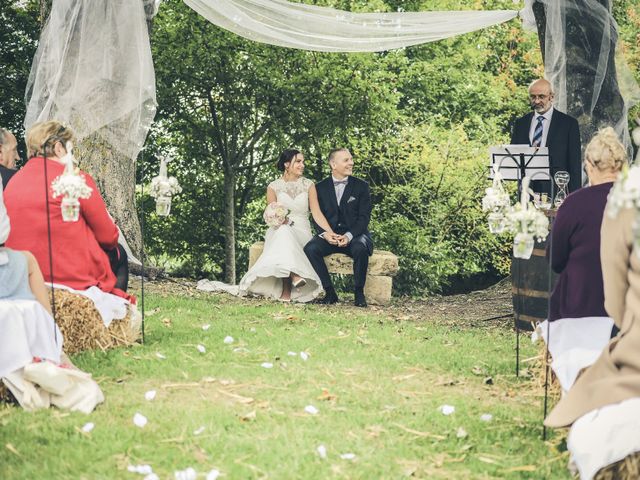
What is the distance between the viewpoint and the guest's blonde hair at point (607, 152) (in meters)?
4.00

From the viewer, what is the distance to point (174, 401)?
4.48 metres

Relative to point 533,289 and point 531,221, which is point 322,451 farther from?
point 533,289

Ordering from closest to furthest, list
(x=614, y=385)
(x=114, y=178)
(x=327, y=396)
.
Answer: (x=614, y=385)
(x=327, y=396)
(x=114, y=178)

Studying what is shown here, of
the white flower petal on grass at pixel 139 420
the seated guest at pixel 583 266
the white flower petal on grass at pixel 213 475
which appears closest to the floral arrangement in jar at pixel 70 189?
the white flower petal on grass at pixel 139 420

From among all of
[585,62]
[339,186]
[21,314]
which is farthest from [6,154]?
[585,62]

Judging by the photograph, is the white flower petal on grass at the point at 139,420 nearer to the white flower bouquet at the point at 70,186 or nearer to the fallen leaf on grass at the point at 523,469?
the white flower bouquet at the point at 70,186

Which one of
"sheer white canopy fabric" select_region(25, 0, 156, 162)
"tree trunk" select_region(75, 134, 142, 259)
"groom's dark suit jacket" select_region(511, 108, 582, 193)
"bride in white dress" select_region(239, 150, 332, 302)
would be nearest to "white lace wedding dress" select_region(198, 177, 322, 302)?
"bride in white dress" select_region(239, 150, 332, 302)

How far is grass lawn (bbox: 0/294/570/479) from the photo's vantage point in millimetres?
3572

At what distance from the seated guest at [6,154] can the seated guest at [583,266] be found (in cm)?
387

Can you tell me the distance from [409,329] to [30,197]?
3286 mm

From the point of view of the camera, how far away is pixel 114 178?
8.92 m

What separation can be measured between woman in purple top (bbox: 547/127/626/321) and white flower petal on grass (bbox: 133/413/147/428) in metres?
2.17

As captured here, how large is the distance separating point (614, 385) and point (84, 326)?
3512 millimetres

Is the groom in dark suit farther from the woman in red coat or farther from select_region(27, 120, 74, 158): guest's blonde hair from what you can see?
select_region(27, 120, 74, 158): guest's blonde hair
